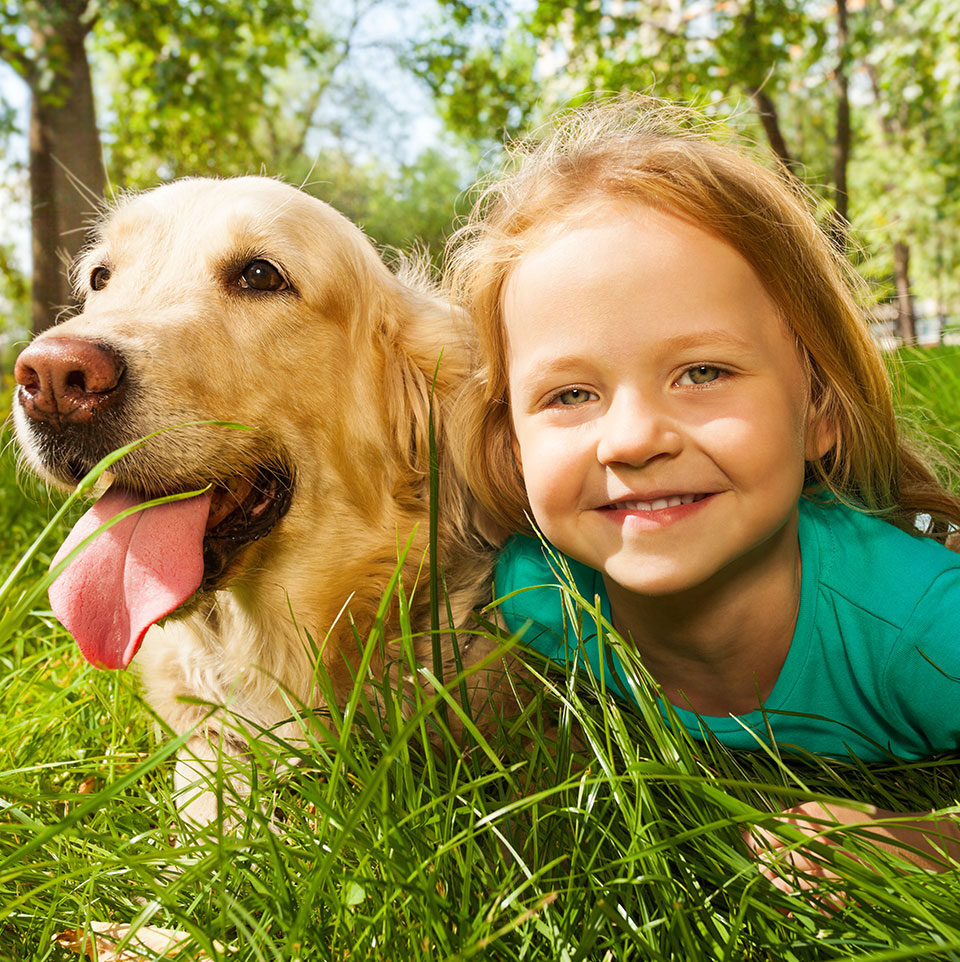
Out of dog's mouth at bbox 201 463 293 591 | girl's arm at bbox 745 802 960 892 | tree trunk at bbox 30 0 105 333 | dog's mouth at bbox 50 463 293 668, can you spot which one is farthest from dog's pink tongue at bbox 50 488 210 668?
tree trunk at bbox 30 0 105 333

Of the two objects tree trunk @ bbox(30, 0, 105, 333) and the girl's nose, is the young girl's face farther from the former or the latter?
tree trunk @ bbox(30, 0, 105, 333)

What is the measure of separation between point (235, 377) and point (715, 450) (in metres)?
1.22

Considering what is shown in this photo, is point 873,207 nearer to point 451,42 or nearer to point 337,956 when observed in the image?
point 451,42

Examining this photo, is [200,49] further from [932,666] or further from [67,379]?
[932,666]

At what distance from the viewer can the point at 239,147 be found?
15711 millimetres

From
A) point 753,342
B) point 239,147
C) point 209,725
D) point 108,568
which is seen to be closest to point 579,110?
point 753,342

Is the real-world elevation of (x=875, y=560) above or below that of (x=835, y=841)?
above

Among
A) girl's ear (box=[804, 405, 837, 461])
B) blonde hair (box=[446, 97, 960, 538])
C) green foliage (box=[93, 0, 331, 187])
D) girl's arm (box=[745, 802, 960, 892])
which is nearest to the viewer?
girl's arm (box=[745, 802, 960, 892])

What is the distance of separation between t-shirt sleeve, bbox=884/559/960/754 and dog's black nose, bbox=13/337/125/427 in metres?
→ 1.88

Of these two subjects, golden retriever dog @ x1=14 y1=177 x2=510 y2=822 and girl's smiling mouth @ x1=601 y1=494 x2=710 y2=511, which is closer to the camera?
girl's smiling mouth @ x1=601 y1=494 x2=710 y2=511

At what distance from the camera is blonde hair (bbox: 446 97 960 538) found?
1.94 m

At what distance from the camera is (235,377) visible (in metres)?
2.17

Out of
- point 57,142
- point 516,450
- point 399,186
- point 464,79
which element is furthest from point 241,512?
point 399,186

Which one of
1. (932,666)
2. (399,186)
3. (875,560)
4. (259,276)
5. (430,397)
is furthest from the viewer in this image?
(399,186)
